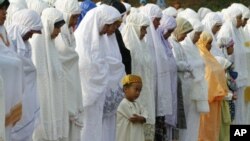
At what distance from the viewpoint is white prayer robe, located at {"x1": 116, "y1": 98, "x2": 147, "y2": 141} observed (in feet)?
32.6

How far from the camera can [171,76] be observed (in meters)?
11.5

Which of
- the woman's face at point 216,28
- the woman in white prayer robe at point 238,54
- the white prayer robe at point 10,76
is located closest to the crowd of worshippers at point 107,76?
the white prayer robe at point 10,76

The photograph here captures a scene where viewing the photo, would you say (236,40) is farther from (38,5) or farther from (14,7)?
(14,7)

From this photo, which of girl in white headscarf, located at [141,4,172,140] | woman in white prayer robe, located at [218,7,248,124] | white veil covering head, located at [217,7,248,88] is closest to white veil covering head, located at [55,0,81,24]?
girl in white headscarf, located at [141,4,172,140]

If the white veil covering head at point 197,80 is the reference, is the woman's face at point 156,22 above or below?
above

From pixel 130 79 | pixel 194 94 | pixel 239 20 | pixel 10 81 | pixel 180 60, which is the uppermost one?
pixel 239 20

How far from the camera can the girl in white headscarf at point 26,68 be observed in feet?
28.4

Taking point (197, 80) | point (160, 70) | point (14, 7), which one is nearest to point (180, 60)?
point (197, 80)

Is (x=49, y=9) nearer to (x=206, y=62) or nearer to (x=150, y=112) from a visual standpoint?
(x=150, y=112)

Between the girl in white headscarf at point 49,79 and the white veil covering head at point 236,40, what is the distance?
5.47 metres

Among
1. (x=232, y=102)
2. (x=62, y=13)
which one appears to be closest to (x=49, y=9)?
(x=62, y=13)

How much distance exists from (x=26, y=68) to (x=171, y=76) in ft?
10.7

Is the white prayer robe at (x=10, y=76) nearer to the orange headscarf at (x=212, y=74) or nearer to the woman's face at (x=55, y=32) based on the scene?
the woman's face at (x=55, y=32)

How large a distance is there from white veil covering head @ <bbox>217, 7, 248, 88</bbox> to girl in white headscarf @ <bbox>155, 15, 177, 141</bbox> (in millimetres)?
2865
